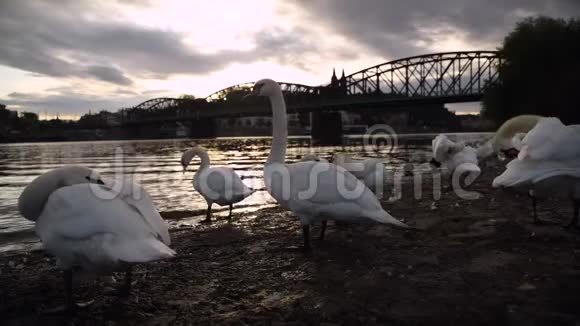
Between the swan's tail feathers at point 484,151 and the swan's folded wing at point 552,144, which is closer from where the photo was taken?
the swan's folded wing at point 552,144

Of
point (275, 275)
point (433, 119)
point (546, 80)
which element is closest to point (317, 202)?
point (275, 275)

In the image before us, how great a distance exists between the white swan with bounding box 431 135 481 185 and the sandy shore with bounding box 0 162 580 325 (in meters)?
4.19

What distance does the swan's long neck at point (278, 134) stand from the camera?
19.3 feet

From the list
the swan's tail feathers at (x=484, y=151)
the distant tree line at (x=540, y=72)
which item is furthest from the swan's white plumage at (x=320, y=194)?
the distant tree line at (x=540, y=72)

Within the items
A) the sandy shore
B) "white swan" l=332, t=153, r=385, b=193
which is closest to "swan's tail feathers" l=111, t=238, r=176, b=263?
the sandy shore

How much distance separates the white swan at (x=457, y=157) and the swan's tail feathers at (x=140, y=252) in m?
8.86

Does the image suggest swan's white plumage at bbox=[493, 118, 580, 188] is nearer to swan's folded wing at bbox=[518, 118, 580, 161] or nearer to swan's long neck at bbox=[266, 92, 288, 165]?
swan's folded wing at bbox=[518, 118, 580, 161]

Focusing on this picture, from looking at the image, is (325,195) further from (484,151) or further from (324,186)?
(484,151)

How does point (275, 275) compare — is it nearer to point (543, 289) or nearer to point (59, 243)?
point (59, 243)

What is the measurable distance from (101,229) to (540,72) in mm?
38732

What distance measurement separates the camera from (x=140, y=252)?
3.04m

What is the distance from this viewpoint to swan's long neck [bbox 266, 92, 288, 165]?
588 cm

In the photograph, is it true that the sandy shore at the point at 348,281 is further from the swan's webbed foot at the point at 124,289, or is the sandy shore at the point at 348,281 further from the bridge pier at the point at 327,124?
the bridge pier at the point at 327,124

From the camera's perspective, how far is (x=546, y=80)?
109ft
